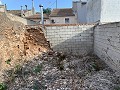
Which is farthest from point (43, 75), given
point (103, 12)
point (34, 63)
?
point (103, 12)

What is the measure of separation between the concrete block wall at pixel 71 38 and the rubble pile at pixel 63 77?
231cm

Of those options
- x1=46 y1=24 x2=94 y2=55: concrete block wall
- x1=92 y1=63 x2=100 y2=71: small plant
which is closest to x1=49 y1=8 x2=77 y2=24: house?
x1=46 y1=24 x2=94 y2=55: concrete block wall

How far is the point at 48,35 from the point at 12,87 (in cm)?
499

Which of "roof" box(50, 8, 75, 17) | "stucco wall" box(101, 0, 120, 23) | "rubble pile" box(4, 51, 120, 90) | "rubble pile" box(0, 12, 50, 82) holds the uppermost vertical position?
"roof" box(50, 8, 75, 17)

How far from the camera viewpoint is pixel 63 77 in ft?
19.8

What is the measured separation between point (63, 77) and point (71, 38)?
13.9 ft

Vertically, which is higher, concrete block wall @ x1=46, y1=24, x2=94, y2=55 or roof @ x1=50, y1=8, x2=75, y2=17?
roof @ x1=50, y1=8, x2=75, y2=17

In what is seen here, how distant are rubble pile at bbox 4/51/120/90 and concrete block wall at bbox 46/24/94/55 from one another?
2.31 meters

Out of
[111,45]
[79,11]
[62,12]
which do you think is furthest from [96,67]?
[62,12]

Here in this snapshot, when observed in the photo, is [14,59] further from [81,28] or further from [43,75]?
[81,28]

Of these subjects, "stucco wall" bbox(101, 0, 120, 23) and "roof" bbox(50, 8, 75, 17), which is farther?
"roof" bbox(50, 8, 75, 17)

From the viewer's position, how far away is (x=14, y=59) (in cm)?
783

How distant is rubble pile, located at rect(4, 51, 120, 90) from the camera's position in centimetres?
528

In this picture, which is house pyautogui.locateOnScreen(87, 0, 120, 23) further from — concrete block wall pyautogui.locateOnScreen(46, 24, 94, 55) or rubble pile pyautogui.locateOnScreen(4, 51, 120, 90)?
rubble pile pyautogui.locateOnScreen(4, 51, 120, 90)
